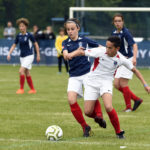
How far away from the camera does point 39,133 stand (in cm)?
805

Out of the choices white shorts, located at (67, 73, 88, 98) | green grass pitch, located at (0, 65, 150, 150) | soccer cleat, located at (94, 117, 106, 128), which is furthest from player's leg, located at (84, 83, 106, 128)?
green grass pitch, located at (0, 65, 150, 150)

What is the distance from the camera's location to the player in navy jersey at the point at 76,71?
791 cm

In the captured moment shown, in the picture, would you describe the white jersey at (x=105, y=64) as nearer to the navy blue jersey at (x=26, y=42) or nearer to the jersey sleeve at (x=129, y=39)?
the jersey sleeve at (x=129, y=39)

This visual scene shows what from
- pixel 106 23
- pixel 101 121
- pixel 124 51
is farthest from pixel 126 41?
pixel 106 23

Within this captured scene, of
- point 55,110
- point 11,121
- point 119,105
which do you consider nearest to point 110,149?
point 11,121

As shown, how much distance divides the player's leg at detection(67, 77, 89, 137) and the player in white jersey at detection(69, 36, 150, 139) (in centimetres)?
16

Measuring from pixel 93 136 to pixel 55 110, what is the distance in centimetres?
294

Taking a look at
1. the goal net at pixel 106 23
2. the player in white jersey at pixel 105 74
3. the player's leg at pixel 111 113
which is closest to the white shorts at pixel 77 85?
the player in white jersey at pixel 105 74

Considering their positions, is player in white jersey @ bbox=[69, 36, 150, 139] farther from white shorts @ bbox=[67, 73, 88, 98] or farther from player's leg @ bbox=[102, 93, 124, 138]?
white shorts @ bbox=[67, 73, 88, 98]

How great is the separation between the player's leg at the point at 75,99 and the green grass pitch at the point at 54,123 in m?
0.24

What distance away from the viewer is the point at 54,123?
9023mm

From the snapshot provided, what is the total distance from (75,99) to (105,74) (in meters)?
0.64

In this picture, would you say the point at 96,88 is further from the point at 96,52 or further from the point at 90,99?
the point at 96,52

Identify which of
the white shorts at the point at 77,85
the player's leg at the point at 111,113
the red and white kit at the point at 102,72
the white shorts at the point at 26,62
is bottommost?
the white shorts at the point at 26,62
